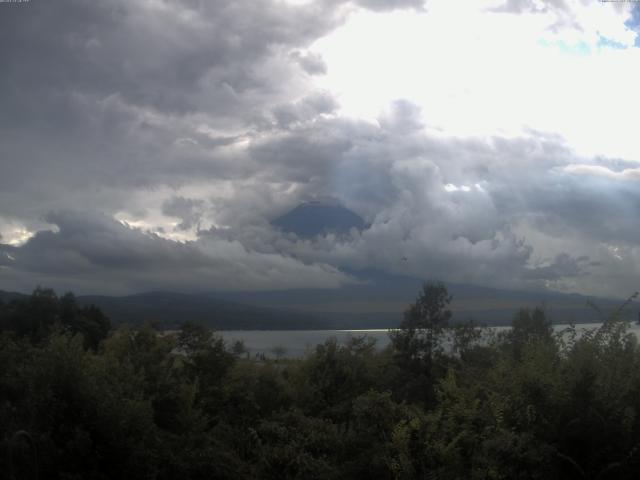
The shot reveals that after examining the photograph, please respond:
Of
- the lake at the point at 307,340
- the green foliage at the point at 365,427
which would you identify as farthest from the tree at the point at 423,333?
the green foliage at the point at 365,427

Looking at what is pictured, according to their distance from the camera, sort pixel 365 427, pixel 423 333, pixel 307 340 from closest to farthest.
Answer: pixel 365 427
pixel 423 333
pixel 307 340

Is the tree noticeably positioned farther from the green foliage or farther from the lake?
the green foliage

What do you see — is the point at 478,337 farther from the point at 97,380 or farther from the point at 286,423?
the point at 97,380

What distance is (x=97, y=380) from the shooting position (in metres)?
17.0

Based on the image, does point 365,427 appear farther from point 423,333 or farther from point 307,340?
point 307,340

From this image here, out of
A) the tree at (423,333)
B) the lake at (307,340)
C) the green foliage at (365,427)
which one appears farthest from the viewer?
the tree at (423,333)

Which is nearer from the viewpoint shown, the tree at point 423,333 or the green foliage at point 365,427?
the green foliage at point 365,427

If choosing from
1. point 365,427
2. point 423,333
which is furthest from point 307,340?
point 365,427

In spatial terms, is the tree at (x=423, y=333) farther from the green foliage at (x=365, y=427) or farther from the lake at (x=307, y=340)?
the green foliage at (x=365, y=427)

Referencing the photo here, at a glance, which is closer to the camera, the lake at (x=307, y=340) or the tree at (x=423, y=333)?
the lake at (x=307, y=340)

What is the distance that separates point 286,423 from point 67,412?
8610 mm

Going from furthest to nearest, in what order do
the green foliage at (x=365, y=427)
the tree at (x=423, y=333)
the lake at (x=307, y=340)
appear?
the tree at (x=423, y=333) < the lake at (x=307, y=340) < the green foliage at (x=365, y=427)

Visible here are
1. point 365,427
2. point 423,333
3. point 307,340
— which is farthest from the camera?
point 307,340

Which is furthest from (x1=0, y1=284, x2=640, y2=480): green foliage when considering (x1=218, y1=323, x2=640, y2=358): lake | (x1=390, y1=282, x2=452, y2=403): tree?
(x1=390, y1=282, x2=452, y2=403): tree
